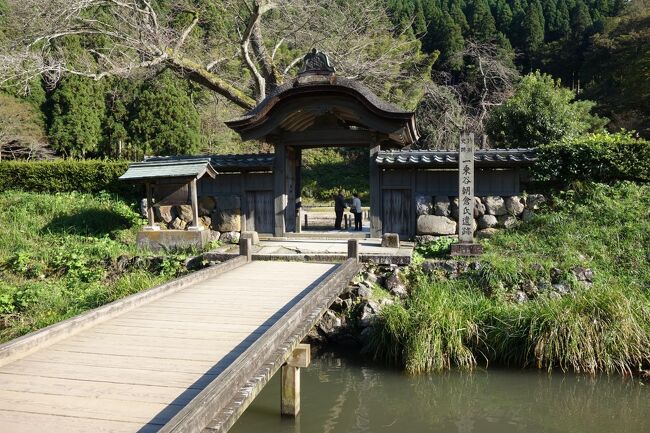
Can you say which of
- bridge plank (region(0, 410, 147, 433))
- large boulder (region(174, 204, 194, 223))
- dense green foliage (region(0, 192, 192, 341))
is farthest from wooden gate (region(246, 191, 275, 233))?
bridge plank (region(0, 410, 147, 433))

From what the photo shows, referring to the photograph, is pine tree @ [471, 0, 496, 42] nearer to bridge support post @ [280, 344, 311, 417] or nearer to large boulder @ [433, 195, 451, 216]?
large boulder @ [433, 195, 451, 216]

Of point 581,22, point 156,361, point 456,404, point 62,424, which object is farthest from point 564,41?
point 62,424

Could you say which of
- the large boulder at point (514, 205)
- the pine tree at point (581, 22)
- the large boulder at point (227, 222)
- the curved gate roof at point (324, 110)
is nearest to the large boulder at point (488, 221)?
the large boulder at point (514, 205)

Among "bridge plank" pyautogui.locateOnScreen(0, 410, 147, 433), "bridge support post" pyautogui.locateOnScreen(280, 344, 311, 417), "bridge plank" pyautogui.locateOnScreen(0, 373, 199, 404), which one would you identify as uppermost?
"bridge plank" pyautogui.locateOnScreen(0, 373, 199, 404)

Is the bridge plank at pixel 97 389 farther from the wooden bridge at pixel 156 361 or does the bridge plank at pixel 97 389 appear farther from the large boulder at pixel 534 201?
the large boulder at pixel 534 201

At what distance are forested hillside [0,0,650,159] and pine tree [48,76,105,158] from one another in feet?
0.21

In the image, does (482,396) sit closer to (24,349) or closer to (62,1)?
(24,349)

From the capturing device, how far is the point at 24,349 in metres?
4.83

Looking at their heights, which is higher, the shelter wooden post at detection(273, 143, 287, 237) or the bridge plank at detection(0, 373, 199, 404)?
the shelter wooden post at detection(273, 143, 287, 237)

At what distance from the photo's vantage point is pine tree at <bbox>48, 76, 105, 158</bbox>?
26.1 m

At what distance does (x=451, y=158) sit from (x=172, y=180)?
6.42m

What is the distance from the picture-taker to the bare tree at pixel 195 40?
15.6 m

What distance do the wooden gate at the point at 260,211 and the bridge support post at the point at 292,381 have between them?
7.31 meters

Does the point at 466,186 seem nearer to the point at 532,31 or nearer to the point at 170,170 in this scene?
the point at 170,170
